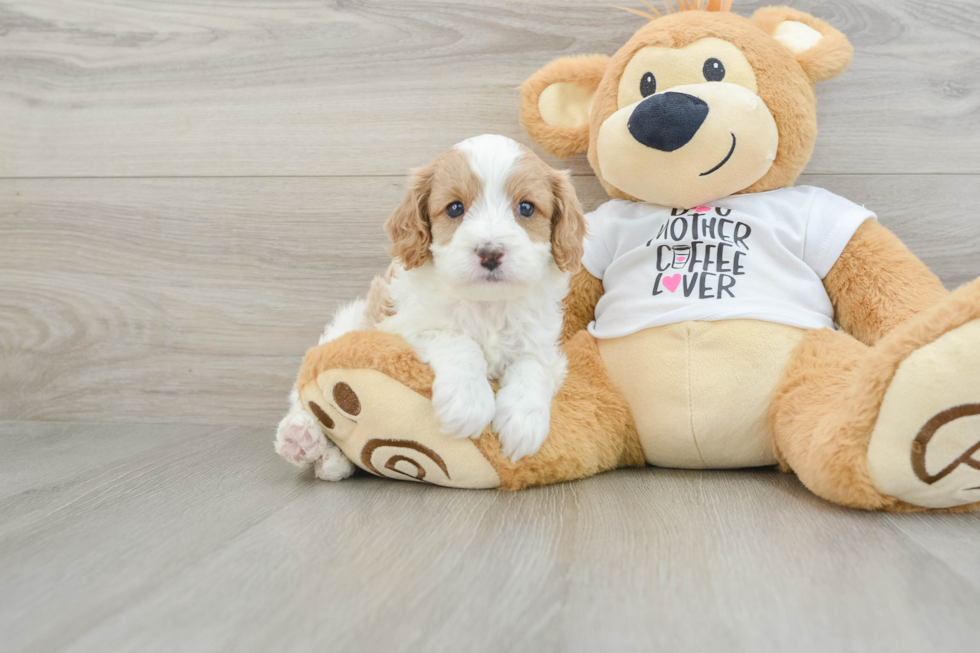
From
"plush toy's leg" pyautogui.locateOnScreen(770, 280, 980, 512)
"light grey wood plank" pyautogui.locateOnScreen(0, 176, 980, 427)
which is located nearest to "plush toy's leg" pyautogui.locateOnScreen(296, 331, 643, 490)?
"plush toy's leg" pyautogui.locateOnScreen(770, 280, 980, 512)

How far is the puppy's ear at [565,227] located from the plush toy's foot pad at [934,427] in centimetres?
49

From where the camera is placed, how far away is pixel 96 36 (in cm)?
167

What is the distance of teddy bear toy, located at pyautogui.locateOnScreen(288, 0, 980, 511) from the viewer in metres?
1.06

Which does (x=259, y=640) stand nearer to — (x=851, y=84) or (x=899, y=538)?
(x=899, y=538)

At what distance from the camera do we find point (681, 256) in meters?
1.22

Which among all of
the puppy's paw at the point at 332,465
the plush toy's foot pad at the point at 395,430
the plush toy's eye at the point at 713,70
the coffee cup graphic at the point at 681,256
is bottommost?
the puppy's paw at the point at 332,465

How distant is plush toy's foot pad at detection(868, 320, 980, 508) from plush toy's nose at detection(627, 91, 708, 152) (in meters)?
0.50

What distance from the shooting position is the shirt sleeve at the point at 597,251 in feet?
4.32

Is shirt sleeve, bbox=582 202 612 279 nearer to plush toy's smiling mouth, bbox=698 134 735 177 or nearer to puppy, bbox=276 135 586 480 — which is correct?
puppy, bbox=276 135 586 480

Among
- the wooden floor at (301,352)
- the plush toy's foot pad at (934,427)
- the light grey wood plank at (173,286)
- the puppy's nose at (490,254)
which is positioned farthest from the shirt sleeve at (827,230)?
the light grey wood plank at (173,286)

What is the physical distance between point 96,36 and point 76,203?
406 mm

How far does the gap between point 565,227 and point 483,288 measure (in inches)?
7.6

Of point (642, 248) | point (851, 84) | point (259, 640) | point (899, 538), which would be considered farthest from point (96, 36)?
point (899, 538)

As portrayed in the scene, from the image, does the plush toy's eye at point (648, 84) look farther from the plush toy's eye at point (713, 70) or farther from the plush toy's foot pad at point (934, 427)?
the plush toy's foot pad at point (934, 427)
